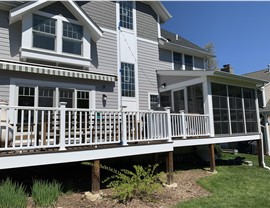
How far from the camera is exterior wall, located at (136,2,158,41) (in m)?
13.4

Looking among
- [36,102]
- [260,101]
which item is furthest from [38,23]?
[260,101]

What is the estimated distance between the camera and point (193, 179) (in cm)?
896

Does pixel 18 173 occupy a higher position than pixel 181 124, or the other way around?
pixel 181 124

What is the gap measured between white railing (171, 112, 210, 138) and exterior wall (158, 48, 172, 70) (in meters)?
4.82

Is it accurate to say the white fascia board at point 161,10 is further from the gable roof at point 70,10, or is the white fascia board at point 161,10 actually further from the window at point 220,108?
the window at point 220,108

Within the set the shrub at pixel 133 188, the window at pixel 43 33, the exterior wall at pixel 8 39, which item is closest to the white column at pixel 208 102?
the shrub at pixel 133 188

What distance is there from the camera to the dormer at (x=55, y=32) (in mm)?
8906

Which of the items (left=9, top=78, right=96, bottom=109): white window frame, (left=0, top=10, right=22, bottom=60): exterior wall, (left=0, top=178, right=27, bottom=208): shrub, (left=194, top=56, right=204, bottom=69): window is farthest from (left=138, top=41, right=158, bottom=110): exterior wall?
(left=0, top=178, right=27, bottom=208): shrub

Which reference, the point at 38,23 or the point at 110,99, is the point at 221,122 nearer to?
the point at 110,99

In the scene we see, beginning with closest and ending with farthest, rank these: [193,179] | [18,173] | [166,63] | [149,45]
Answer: [18,173] → [193,179] → [149,45] → [166,63]

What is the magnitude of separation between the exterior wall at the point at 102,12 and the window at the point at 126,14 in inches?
21.1

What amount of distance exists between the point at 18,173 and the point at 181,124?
6344mm

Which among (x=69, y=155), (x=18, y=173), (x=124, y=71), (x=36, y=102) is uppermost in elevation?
(x=124, y=71)

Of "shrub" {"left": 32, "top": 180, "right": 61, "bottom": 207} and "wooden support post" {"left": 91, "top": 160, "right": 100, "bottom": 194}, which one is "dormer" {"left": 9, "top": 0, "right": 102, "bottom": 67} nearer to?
"wooden support post" {"left": 91, "top": 160, "right": 100, "bottom": 194}
